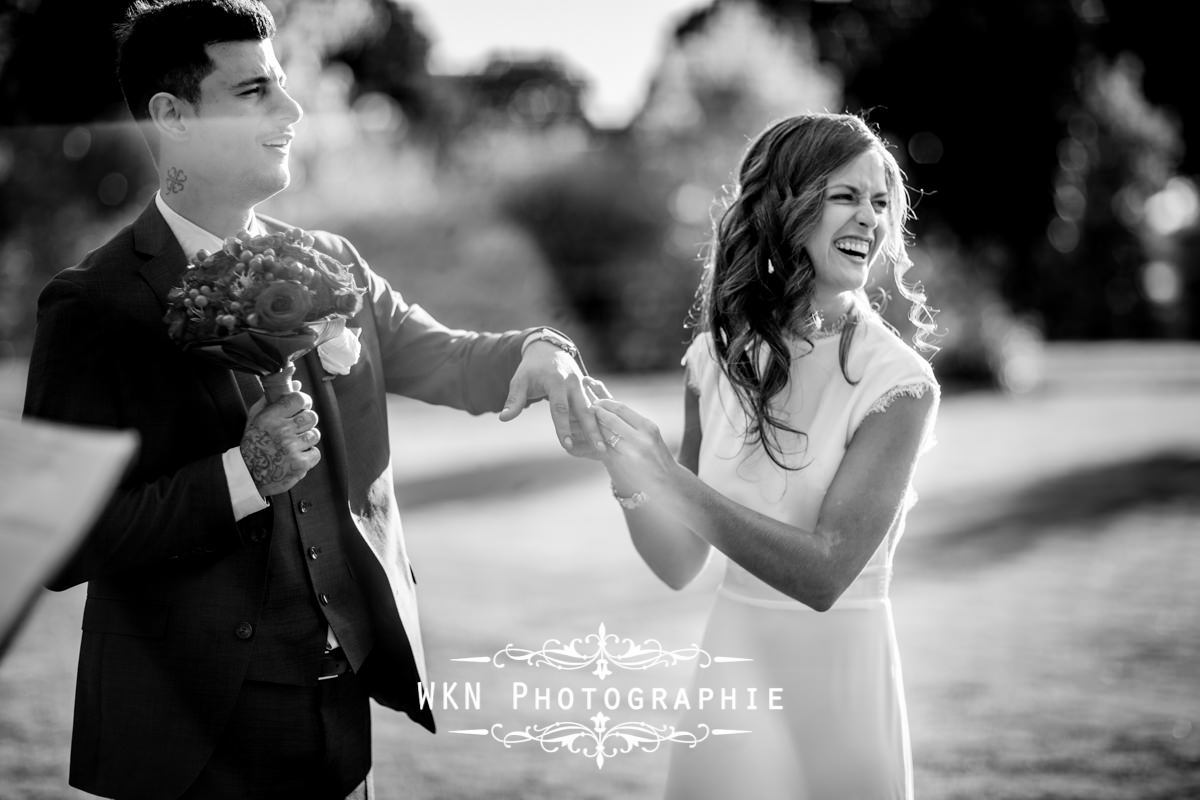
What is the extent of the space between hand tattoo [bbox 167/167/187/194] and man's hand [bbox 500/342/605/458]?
97cm

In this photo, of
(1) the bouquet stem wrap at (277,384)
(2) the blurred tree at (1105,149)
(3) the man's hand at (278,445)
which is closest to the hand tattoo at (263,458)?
(3) the man's hand at (278,445)

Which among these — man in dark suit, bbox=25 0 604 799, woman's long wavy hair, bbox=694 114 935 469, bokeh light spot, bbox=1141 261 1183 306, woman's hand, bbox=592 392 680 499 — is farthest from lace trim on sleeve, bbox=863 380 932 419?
bokeh light spot, bbox=1141 261 1183 306

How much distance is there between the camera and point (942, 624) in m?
7.92

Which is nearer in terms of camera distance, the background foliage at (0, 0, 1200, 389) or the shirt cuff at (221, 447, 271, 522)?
the shirt cuff at (221, 447, 271, 522)

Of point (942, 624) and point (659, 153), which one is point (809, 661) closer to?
point (942, 624)

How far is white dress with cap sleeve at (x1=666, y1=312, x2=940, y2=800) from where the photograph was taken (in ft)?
9.24

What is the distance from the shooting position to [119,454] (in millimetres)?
1748

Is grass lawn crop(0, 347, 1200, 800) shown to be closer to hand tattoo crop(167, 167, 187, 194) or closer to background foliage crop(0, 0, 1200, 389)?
hand tattoo crop(167, 167, 187, 194)

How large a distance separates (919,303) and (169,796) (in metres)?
2.34

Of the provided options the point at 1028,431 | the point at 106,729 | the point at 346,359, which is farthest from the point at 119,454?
the point at 1028,431

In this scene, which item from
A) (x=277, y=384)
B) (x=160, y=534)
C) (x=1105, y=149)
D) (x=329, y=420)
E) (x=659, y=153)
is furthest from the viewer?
(x=659, y=153)

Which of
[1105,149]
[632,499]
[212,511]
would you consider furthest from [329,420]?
[1105,149]

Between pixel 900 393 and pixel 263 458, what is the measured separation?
151 centimetres

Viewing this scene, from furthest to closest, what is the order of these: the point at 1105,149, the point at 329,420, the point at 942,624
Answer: the point at 1105,149
the point at 942,624
the point at 329,420
